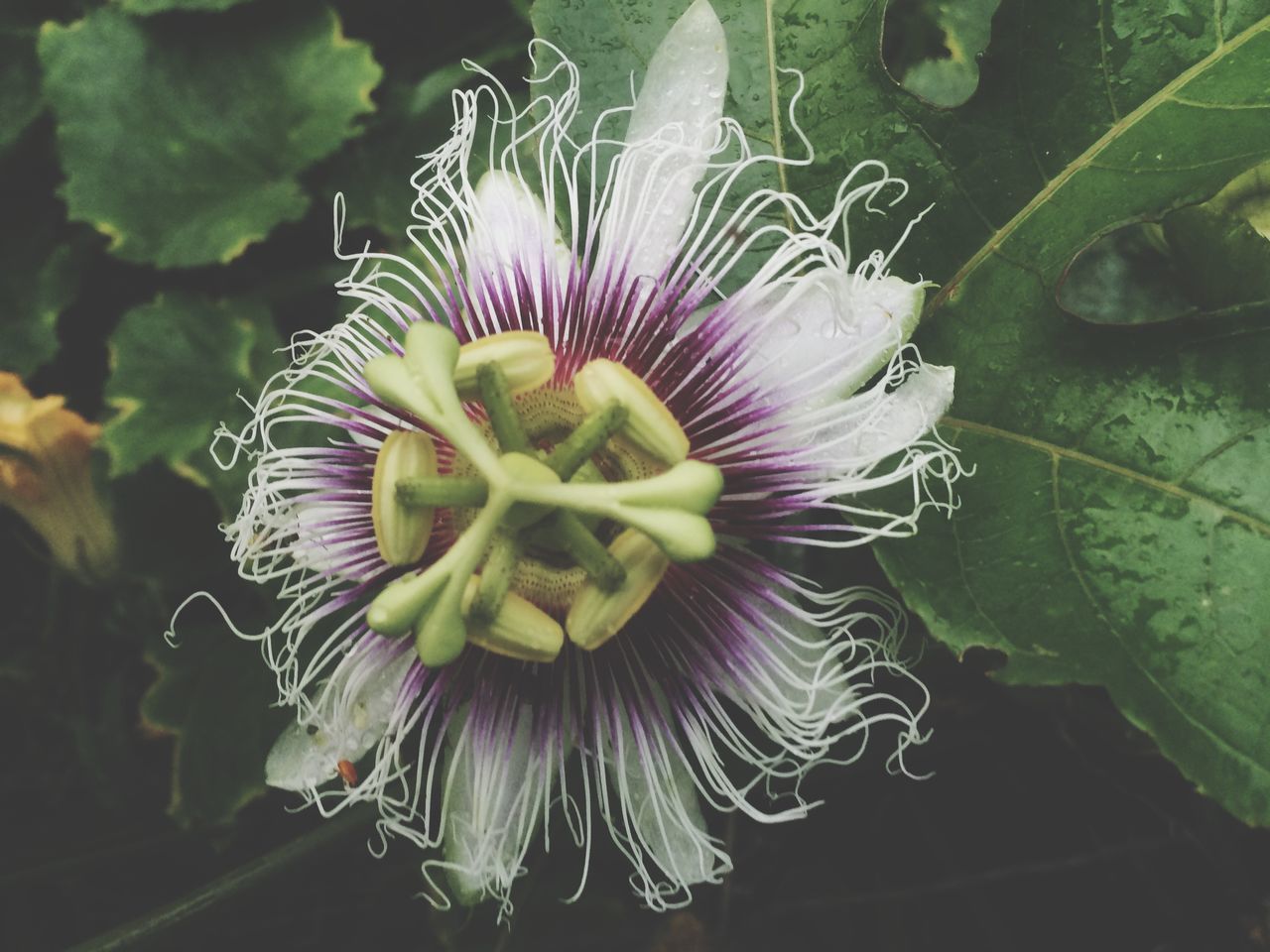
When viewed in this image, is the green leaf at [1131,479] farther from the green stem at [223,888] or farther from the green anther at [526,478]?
the green stem at [223,888]

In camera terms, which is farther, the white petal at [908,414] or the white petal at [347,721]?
the white petal at [347,721]

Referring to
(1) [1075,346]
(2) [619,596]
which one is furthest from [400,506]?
(1) [1075,346]

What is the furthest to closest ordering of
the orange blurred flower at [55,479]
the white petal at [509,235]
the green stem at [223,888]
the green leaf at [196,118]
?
the green leaf at [196,118]
the orange blurred flower at [55,479]
the green stem at [223,888]
the white petal at [509,235]

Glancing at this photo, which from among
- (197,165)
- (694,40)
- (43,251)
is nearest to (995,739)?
(694,40)

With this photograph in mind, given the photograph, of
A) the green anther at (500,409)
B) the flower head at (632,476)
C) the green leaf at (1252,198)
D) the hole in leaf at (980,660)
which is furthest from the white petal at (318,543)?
the green leaf at (1252,198)

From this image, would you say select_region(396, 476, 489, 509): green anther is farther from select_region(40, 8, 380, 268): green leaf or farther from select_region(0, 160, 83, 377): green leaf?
select_region(0, 160, 83, 377): green leaf

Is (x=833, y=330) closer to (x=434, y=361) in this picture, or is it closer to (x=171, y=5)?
(x=434, y=361)
